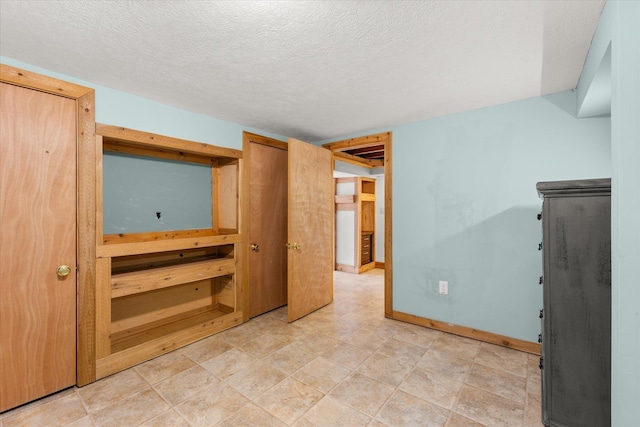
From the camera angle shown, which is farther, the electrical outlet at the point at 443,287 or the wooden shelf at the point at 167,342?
the electrical outlet at the point at 443,287

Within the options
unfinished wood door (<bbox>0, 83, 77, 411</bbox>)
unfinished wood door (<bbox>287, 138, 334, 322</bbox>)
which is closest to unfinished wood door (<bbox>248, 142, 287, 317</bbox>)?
unfinished wood door (<bbox>287, 138, 334, 322</bbox>)

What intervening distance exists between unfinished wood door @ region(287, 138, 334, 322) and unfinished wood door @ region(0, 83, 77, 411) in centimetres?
189

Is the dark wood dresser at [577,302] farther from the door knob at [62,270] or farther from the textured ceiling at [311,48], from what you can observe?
the door knob at [62,270]

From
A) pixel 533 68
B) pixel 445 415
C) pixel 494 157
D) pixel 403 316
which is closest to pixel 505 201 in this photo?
pixel 494 157

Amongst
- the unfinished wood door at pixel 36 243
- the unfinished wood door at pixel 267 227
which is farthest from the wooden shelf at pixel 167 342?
the unfinished wood door at pixel 267 227

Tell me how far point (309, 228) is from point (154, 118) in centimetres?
197

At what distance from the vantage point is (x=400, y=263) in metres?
3.29

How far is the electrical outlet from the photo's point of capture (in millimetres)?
2980

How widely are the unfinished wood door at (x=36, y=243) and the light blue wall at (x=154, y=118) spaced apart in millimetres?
200

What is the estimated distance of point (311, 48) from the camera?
1.72 meters

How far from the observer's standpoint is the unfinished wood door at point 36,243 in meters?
1.81

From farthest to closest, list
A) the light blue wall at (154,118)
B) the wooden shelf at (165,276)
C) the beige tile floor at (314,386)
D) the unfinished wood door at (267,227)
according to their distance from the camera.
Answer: the unfinished wood door at (267,227) → the wooden shelf at (165,276) → the light blue wall at (154,118) → the beige tile floor at (314,386)

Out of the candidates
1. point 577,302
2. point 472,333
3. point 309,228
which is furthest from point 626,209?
point 309,228

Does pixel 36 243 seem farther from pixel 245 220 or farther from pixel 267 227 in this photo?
pixel 267 227
